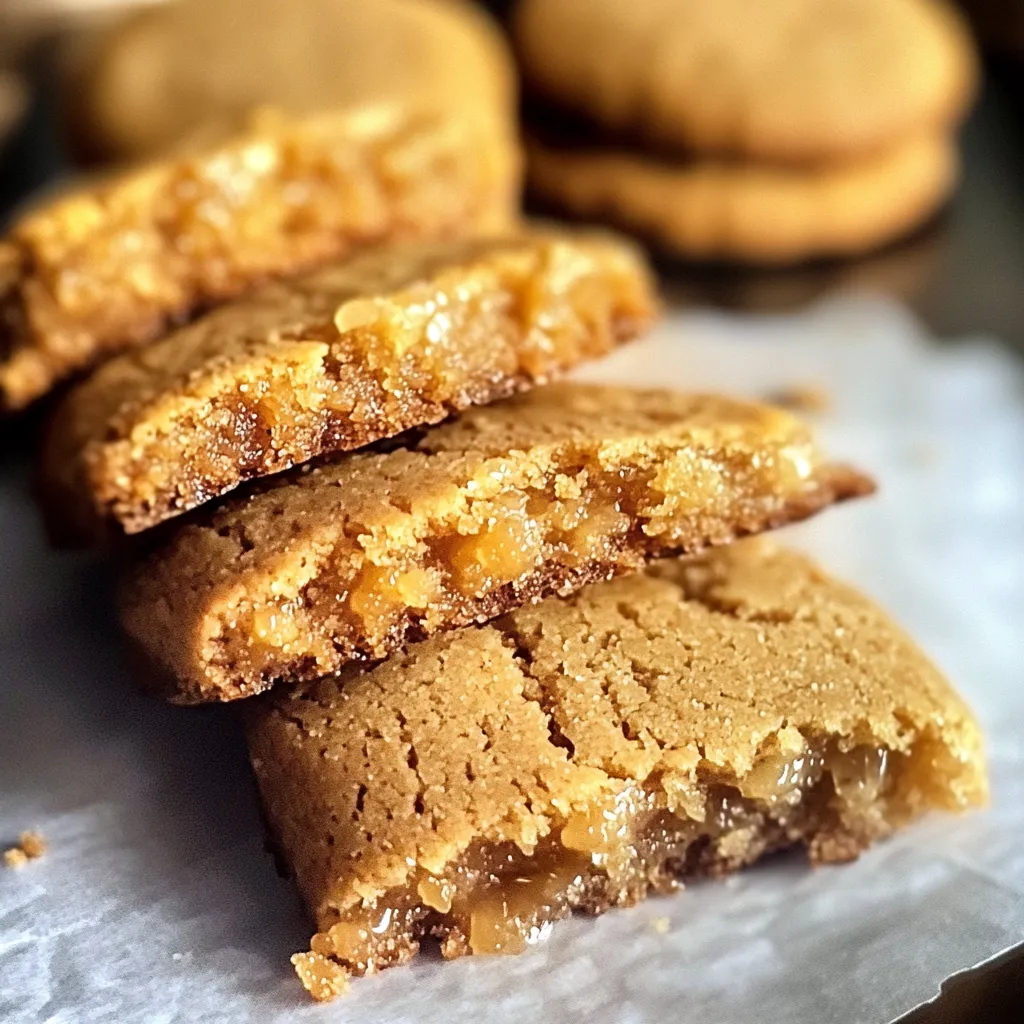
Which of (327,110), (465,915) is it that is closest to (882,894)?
(465,915)

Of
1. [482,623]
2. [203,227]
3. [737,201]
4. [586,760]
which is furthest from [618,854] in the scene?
[737,201]

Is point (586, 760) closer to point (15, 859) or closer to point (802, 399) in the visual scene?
point (15, 859)

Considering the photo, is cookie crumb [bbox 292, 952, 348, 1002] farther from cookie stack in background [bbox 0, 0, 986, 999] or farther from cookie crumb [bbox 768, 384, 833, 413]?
cookie crumb [bbox 768, 384, 833, 413]

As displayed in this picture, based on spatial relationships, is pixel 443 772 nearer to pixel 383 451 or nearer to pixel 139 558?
pixel 383 451

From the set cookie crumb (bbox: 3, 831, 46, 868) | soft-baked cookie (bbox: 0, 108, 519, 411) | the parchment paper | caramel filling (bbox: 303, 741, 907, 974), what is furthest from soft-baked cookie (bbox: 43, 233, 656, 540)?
caramel filling (bbox: 303, 741, 907, 974)

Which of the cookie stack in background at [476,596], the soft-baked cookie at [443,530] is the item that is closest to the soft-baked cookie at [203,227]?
the cookie stack in background at [476,596]
